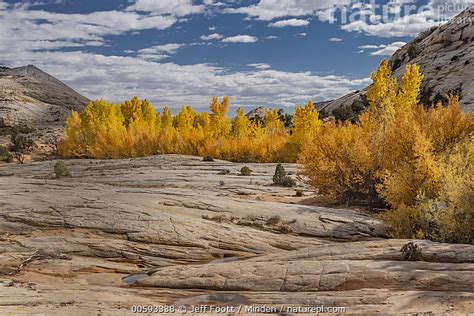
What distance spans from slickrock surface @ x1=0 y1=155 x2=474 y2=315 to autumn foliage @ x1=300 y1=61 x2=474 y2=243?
4.51 feet

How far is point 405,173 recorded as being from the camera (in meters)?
16.2

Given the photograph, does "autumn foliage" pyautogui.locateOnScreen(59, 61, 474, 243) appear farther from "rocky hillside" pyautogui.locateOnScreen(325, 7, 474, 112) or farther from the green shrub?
"rocky hillside" pyautogui.locateOnScreen(325, 7, 474, 112)

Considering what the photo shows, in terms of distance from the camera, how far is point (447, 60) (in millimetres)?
57281

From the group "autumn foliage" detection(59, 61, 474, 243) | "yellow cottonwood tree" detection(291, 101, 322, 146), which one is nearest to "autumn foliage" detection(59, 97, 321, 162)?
"yellow cottonwood tree" detection(291, 101, 322, 146)

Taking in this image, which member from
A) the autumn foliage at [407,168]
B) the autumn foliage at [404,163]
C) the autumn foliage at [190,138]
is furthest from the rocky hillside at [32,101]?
the autumn foliage at [407,168]

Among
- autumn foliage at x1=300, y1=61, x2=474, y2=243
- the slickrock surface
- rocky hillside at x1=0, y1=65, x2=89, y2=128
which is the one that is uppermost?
rocky hillside at x1=0, y1=65, x2=89, y2=128

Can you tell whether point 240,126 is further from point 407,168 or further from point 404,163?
point 407,168

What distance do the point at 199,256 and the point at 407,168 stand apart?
8.47 m

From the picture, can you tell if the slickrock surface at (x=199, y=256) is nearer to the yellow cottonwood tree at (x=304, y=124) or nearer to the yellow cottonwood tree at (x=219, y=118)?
the yellow cottonwood tree at (x=304, y=124)

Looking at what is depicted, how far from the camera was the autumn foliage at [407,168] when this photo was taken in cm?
1346

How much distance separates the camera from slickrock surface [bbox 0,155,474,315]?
974 centimetres

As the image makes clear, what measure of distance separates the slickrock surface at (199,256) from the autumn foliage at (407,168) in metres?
1.38

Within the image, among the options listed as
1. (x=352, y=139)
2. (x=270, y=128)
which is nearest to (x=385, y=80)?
(x=352, y=139)

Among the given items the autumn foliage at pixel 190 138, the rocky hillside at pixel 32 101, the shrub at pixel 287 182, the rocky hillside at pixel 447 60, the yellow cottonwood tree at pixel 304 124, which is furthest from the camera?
the rocky hillside at pixel 32 101
